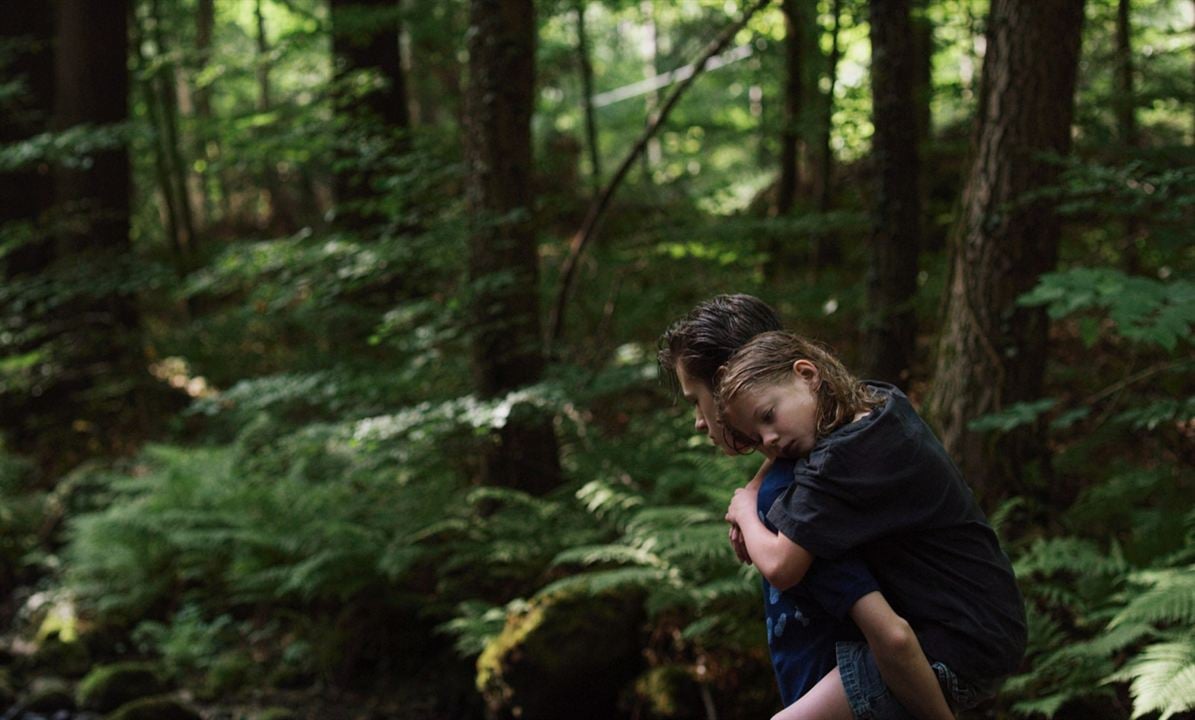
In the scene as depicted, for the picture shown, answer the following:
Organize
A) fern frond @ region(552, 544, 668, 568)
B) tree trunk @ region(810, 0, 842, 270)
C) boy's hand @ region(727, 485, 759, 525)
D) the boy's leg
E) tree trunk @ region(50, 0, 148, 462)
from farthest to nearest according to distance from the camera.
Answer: tree trunk @ region(50, 0, 148, 462) < tree trunk @ region(810, 0, 842, 270) < fern frond @ region(552, 544, 668, 568) < boy's hand @ region(727, 485, 759, 525) < the boy's leg

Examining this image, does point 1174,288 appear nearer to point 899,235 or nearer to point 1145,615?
point 1145,615

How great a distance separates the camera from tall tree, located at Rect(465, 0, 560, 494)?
5695mm

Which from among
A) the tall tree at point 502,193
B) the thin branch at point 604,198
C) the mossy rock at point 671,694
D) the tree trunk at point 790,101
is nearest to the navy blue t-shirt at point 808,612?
the mossy rock at point 671,694

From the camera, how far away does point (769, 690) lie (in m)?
4.40

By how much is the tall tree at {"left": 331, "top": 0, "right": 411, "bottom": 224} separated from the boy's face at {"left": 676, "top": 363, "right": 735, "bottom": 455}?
223 inches

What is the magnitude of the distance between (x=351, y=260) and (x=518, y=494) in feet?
5.79

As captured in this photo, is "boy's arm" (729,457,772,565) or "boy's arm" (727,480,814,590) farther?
"boy's arm" (729,457,772,565)

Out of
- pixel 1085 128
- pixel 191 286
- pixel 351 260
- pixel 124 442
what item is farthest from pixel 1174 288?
pixel 124 442

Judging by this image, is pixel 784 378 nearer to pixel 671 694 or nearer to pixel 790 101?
pixel 671 694

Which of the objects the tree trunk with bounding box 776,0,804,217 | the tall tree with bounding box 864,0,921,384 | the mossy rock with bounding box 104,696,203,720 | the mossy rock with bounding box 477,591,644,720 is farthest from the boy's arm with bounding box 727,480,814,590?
the tree trunk with bounding box 776,0,804,217

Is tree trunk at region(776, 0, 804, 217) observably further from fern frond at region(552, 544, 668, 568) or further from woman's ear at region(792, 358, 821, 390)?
woman's ear at region(792, 358, 821, 390)

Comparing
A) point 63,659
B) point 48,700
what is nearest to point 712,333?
point 48,700

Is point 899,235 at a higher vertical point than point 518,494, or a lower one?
higher

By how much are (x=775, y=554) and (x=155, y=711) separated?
509cm
